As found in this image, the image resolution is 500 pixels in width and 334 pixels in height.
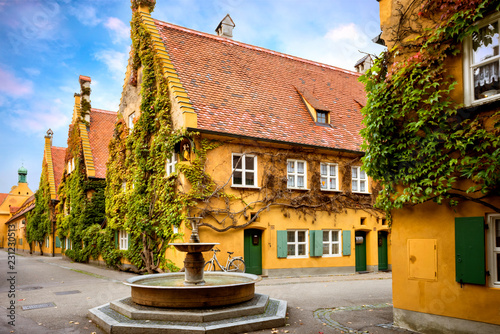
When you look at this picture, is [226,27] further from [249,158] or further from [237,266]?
[237,266]

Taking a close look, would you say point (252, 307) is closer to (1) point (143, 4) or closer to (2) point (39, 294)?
(2) point (39, 294)

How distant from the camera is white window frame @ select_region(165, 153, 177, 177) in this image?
19219mm

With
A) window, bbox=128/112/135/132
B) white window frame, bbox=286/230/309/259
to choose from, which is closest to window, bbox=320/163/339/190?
white window frame, bbox=286/230/309/259

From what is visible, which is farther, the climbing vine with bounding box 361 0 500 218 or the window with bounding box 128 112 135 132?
the window with bounding box 128 112 135 132

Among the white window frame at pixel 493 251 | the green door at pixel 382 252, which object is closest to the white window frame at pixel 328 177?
the green door at pixel 382 252

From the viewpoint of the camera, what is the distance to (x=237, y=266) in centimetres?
1777

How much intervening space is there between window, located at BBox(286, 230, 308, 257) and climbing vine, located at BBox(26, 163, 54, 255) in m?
27.1

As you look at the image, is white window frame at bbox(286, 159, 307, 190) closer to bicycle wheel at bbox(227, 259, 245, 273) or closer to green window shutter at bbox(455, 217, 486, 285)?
bicycle wheel at bbox(227, 259, 245, 273)

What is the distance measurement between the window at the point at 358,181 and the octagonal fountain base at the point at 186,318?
13.0 m

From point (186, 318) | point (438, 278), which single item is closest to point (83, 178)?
point (186, 318)

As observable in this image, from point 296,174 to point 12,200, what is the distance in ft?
254

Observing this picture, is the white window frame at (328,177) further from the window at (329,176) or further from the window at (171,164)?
the window at (171,164)

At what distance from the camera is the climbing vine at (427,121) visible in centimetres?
806

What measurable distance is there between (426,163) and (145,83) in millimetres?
15596
